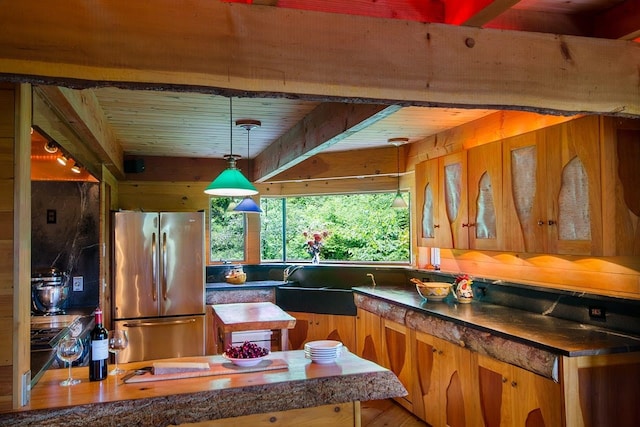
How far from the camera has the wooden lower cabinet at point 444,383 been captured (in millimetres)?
3227

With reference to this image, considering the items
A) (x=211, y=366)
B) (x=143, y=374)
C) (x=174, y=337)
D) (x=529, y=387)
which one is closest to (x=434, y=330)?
(x=529, y=387)

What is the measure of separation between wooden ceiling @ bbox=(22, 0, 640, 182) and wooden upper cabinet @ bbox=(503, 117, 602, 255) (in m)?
0.44

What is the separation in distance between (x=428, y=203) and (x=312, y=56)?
3129 mm

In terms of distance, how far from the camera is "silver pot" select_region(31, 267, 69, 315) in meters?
3.86

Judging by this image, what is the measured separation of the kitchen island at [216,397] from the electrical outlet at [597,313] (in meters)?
1.39

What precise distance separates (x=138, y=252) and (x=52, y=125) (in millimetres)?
2591

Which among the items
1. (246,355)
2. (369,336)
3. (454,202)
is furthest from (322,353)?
(369,336)

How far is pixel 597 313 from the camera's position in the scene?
2.95 m

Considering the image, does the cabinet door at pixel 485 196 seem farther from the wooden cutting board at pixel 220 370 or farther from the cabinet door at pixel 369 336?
the wooden cutting board at pixel 220 370

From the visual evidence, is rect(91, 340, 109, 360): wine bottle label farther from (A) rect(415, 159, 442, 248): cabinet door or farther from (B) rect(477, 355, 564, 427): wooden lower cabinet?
(A) rect(415, 159, 442, 248): cabinet door

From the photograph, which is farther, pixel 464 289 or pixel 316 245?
pixel 316 245

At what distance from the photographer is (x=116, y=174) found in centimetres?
532

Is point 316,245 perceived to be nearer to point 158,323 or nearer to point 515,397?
point 158,323

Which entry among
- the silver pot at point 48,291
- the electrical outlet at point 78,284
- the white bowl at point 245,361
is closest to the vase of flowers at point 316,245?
the electrical outlet at point 78,284
